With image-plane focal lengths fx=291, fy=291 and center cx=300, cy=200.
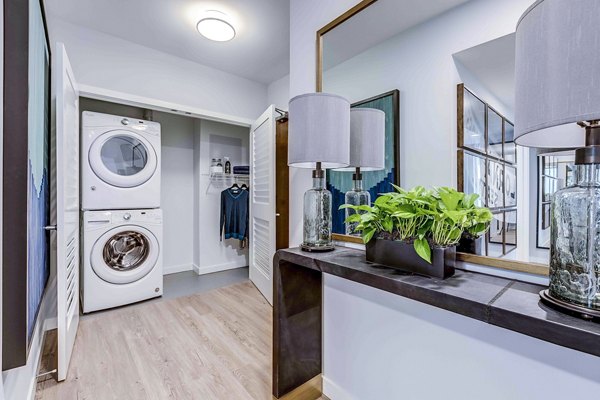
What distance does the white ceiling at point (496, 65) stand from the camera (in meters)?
0.95

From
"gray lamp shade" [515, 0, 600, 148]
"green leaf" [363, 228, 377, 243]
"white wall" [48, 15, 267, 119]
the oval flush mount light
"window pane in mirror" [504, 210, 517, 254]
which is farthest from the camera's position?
"white wall" [48, 15, 267, 119]

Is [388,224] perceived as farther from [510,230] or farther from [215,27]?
[215,27]

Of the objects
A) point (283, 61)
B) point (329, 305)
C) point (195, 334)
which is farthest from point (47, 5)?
point (329, 305)

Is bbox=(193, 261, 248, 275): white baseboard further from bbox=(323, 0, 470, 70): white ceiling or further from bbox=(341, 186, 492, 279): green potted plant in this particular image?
bbox=(341, 186, 492, 279): green potted plant

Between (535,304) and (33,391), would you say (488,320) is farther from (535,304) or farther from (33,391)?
(33,391)

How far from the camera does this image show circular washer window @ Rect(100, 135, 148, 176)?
8.93 ft

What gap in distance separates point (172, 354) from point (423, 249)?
188cm

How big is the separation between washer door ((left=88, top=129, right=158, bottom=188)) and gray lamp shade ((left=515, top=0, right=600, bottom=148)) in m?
3.03

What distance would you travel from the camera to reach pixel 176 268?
3.90 meters

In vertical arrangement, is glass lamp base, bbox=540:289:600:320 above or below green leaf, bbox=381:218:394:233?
below

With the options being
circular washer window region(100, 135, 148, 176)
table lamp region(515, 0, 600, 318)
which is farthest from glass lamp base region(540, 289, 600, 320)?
circular washer window region(100, 135, 148, 176)

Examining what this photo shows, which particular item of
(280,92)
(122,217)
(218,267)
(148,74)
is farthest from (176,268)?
(280,92)

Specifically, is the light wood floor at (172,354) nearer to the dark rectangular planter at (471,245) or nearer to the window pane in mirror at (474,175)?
the dark rectangular planter at (471,245)

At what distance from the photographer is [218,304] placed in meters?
2.83
